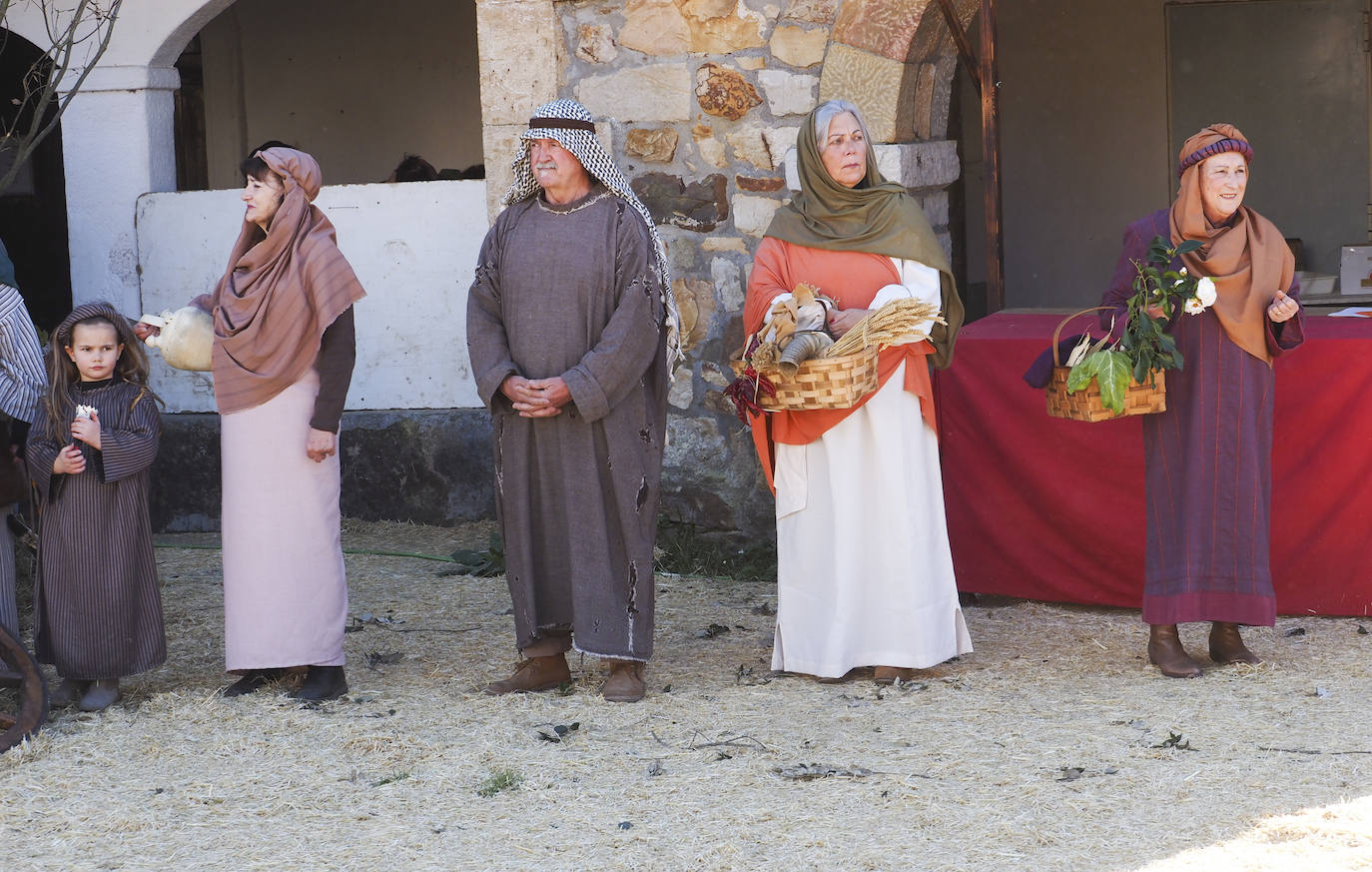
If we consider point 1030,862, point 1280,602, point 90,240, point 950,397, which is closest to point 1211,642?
point 1280,602

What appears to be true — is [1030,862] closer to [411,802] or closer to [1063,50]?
[411,802]

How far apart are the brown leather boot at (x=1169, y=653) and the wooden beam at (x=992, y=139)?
1691 mm

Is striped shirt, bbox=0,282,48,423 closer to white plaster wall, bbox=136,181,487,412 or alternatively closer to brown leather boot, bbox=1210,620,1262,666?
white plaster wall, bbox=136,181,487,412

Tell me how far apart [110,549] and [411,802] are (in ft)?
4.30

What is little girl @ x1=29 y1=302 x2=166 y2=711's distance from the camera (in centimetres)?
424

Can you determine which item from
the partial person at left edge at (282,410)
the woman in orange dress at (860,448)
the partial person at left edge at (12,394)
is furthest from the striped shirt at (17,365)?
the woman in orange dress at (860,448)

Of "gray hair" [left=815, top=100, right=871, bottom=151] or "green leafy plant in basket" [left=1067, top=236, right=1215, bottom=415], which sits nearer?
"green leafy plant in basket" [left=1067, top=236, right=1215, bottom=415]

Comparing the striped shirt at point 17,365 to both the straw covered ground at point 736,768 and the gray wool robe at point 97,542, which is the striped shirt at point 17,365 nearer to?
the gray wool robe at point 97,542

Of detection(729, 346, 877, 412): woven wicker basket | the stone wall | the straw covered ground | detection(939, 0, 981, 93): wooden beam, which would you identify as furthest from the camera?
the stone wall

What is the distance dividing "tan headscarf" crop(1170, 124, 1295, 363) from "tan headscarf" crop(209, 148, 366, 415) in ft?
7.60

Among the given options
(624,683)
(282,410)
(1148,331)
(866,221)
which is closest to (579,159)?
(866,221)

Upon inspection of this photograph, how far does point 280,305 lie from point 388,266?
2.66 m

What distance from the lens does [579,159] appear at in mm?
4234

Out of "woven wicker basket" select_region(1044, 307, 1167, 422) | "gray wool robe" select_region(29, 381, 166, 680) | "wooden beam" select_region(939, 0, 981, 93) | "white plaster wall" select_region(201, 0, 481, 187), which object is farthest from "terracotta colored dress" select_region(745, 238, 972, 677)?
"white plaster wall" select_region(201, 0, 481, 187)
